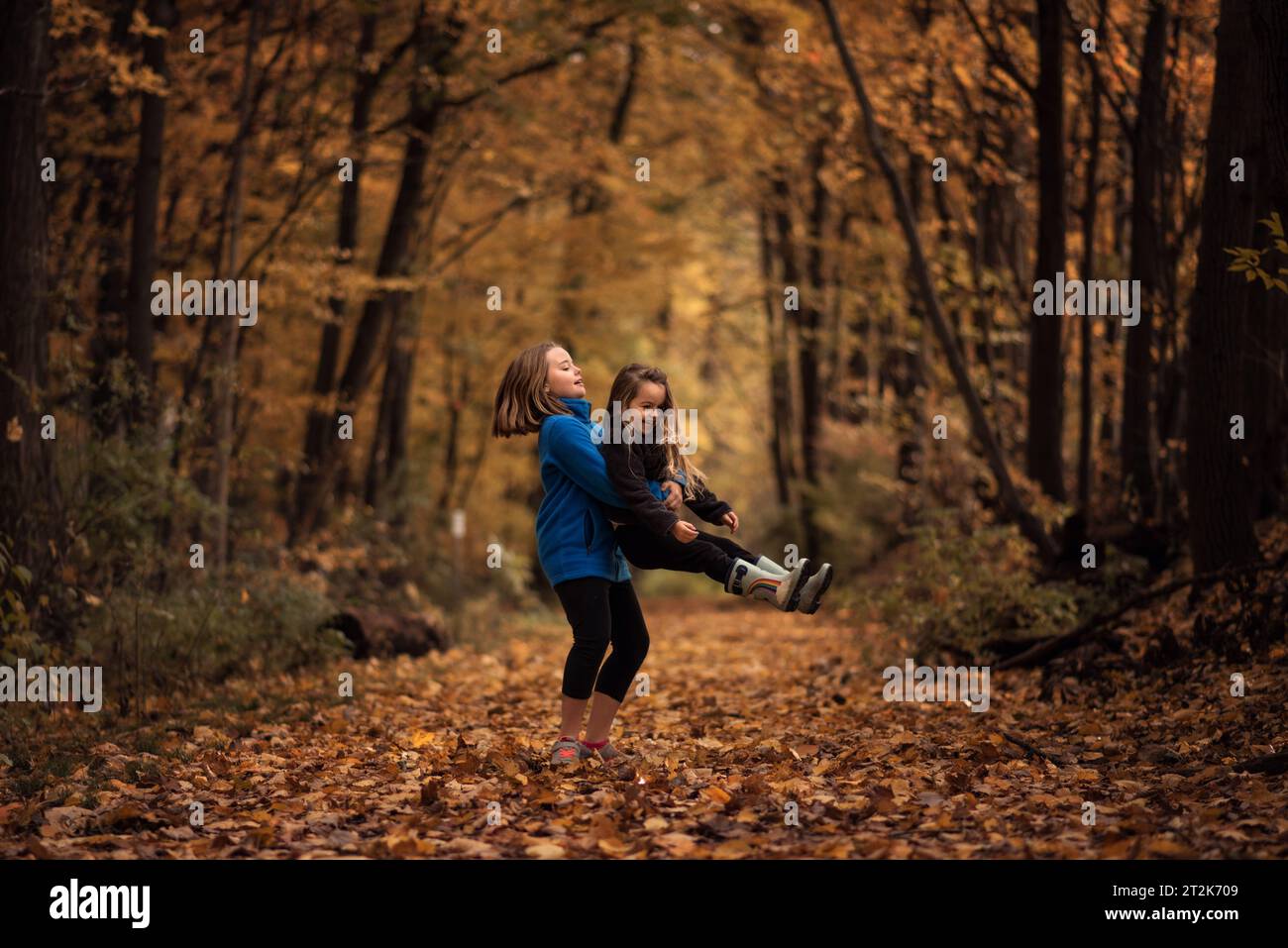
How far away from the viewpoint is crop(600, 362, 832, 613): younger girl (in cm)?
602

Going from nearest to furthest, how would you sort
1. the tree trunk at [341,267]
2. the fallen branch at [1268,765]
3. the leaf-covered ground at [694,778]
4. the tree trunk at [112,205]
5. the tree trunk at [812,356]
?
the leaf-covered ground at [694,778] < the fallen branch at [1268,765] < the tree trunk at [112,205] < the tree trunk at [341,267] < the tree trunk at [812,356]

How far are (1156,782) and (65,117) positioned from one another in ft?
42.4

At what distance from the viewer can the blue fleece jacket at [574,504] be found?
626 centimetres

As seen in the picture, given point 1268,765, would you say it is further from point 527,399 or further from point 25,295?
point 25,295

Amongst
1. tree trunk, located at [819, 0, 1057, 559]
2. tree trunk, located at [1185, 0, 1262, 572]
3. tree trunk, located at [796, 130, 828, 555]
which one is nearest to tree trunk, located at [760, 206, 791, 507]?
tree trunk, located at [796, 130, 828, 555]

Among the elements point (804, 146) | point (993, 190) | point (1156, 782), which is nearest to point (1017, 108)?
point (993, 190)

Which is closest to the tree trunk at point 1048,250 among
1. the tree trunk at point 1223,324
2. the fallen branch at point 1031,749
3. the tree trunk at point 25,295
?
the tree trunk at point 1223,324

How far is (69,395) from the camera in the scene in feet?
36.0

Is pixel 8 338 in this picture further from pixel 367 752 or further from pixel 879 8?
pixel 879 8

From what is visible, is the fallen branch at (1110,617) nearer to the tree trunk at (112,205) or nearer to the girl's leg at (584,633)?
the girl's leg at (584,633)

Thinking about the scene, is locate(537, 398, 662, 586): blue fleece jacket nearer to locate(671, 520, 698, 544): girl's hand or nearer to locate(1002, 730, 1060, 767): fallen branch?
locate(671, 520, 698, 544): girl's hand

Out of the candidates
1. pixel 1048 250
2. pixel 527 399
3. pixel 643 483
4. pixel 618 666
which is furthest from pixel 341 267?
pixel 643 483

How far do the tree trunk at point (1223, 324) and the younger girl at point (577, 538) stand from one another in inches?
178
